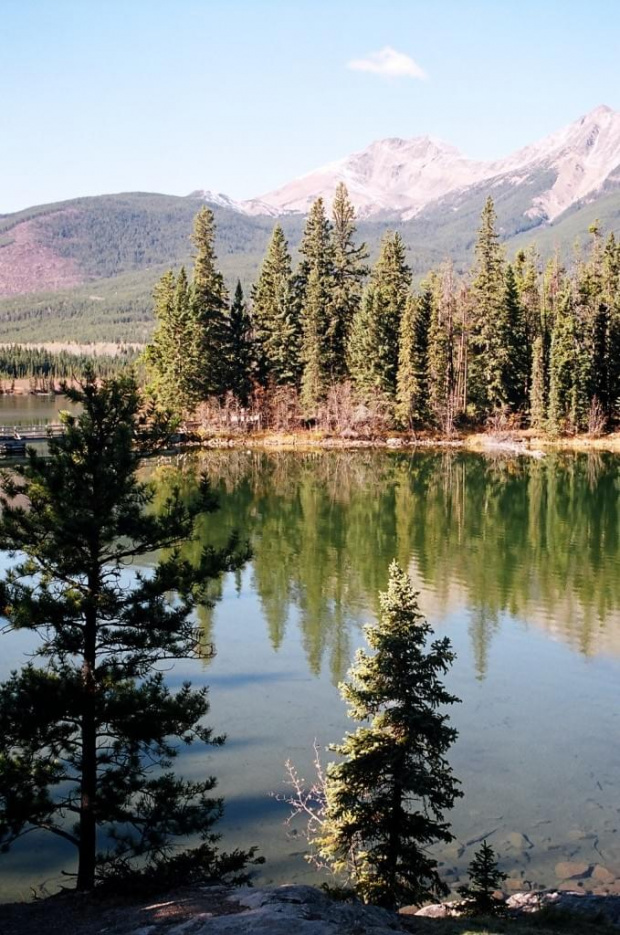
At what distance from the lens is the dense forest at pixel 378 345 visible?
79.4m

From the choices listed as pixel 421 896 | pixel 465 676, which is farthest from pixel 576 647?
pixel 421 896

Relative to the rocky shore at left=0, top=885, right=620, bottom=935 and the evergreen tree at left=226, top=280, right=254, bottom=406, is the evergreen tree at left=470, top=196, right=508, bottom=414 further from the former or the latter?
the rocky shore at left=0, top=885, right=620, bottom=935

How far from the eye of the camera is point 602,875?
48.4 feet

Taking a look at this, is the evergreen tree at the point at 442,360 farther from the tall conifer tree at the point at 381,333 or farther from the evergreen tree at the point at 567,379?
the evergreen tree at the point at 567,379

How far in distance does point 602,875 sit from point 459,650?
12307 millimetres

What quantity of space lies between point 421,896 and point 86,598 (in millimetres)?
6867

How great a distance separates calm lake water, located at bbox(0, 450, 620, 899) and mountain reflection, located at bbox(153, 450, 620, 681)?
0.14m

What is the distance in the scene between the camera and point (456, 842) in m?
15.8

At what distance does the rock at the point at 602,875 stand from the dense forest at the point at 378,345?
64742 mm

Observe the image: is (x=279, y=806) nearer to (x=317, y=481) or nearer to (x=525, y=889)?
(x=525, y=889)

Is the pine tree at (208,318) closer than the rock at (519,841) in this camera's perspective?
No

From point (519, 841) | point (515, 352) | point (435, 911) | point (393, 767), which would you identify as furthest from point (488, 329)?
point (435, 911)

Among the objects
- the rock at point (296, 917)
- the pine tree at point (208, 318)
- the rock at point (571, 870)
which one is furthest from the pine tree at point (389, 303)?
the rock at point (296, 917)

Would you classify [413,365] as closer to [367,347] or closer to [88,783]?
[367,347]
